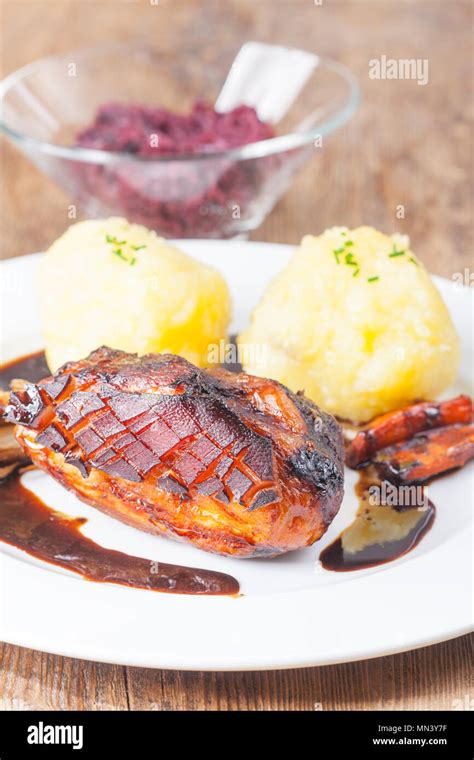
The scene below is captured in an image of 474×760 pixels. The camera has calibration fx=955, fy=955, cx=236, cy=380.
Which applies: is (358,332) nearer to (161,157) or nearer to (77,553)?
(77,553)

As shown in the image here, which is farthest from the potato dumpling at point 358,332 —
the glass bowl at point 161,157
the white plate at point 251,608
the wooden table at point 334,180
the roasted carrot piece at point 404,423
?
the glass bowl at point 161,157

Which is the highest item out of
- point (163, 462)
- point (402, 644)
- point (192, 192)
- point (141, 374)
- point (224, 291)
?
point (192, 192)

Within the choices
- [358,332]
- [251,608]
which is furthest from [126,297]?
[251,608]

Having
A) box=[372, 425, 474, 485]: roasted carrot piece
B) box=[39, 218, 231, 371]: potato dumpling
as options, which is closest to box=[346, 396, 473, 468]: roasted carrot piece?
box=[372, 425, 474, 485]: roasted carrot piece

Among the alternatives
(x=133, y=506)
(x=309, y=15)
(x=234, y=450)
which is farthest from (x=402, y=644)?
(x=309, y=15)

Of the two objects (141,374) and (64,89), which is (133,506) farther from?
(64,89)

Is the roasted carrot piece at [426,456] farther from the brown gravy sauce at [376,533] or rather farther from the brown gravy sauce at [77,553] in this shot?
the brown gravy sauce at [77,553]

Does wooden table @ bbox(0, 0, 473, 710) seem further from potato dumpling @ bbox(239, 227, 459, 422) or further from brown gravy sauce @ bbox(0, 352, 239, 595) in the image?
potato dumpling @ bbox(239, 227, 459, 422)
